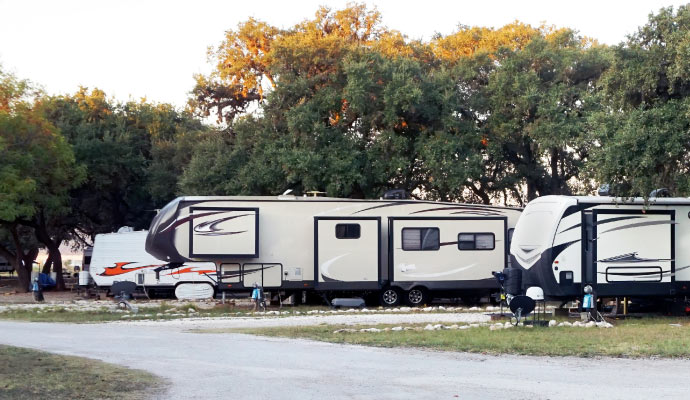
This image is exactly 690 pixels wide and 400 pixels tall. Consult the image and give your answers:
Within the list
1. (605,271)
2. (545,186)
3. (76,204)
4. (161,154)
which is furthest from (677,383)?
(76,204)

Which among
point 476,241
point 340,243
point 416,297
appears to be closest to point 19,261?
point 340,243

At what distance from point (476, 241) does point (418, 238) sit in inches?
69.7

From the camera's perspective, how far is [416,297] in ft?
90.5

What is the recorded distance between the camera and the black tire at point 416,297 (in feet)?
90.3

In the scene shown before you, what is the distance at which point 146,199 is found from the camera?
1790 inches

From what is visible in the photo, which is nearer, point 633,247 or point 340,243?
point 633,247

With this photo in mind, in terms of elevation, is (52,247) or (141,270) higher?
(52,247)

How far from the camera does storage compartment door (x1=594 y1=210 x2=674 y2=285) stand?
70.2 ft

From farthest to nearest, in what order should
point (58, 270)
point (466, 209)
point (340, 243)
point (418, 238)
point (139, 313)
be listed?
point (58, 270) < point (466, 209) < point (418, 238) < point (340, 243) < point (139, 313)

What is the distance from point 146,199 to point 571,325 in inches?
1197

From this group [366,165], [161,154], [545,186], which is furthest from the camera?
[161,154]

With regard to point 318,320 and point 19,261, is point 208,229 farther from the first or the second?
point 19,261

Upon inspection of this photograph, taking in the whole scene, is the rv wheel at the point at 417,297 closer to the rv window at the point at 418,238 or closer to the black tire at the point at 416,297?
the black tire at the point at 416,297

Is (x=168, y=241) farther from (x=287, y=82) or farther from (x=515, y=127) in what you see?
(x=515, y=127)
